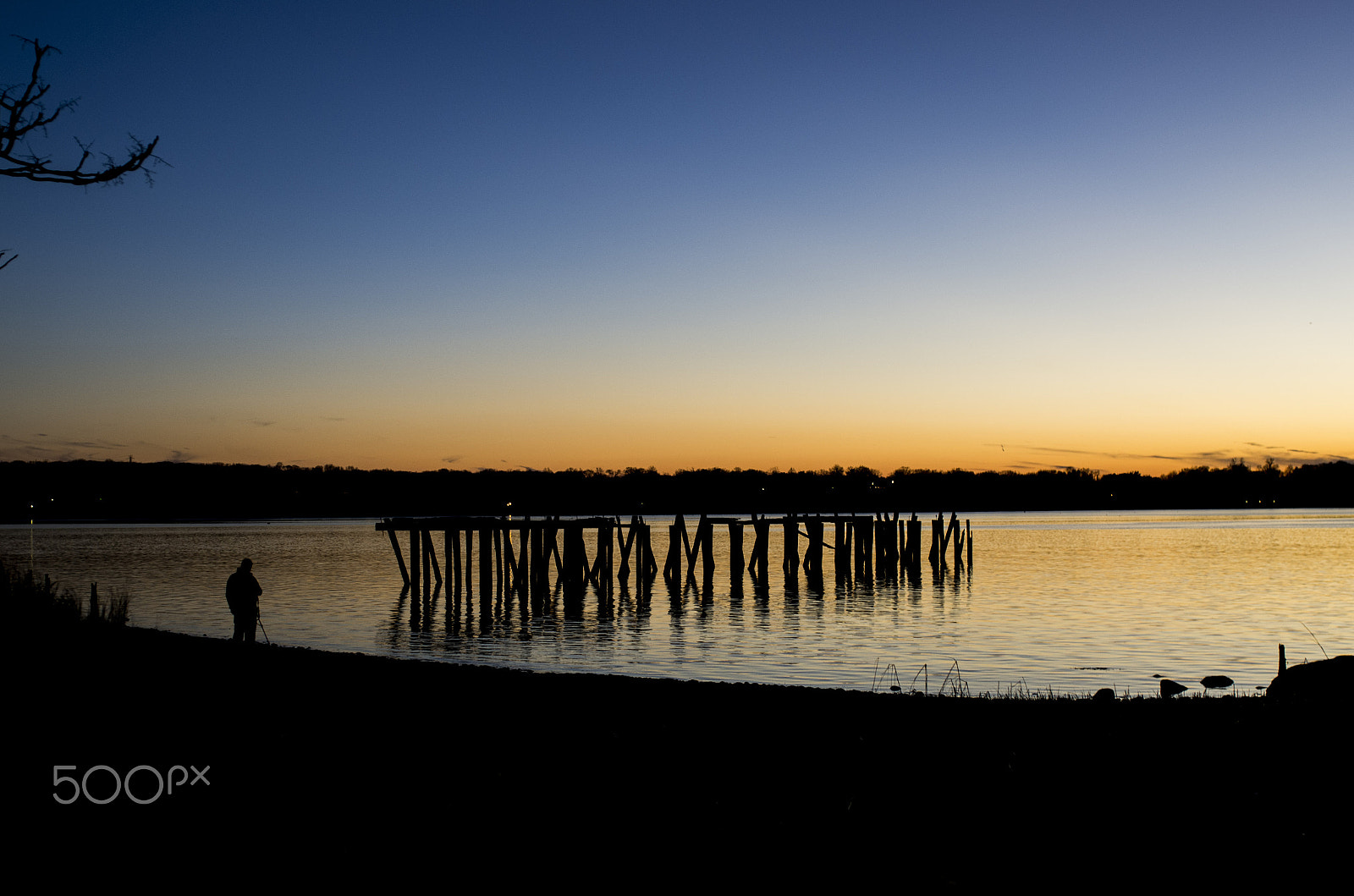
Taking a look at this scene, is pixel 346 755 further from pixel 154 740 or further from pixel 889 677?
pixel 889 677

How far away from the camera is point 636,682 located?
13234 mm

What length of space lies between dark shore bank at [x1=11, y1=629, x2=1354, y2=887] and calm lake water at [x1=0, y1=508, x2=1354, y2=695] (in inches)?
344

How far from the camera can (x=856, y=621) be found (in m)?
30.8

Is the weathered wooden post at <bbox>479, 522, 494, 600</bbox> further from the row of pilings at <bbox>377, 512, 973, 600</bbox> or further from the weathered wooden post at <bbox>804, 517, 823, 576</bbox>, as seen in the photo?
the weathered wooden post at <bbox>804, 517, 823, 576</bbox>

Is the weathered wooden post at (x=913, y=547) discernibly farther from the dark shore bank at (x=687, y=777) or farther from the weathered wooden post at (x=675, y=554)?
the dark shore bank at (x=687, y=777)

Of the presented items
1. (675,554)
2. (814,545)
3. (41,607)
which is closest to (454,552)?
(675,554)

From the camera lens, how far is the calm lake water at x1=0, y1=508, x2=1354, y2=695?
72.1ft

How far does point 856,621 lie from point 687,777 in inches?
929

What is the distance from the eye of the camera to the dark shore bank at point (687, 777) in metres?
6.34

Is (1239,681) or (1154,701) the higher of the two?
(1154,701)

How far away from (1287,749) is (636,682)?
23.7 feet

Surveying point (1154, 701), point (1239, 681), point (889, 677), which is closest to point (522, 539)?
point (889, 677)

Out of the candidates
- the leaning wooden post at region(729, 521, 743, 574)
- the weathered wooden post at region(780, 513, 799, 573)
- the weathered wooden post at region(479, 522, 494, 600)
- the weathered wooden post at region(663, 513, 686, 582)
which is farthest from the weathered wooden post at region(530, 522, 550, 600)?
the weathered wooden post at region(780, 513, 799, 573)

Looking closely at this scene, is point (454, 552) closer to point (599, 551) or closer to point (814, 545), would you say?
point (599, 551)
